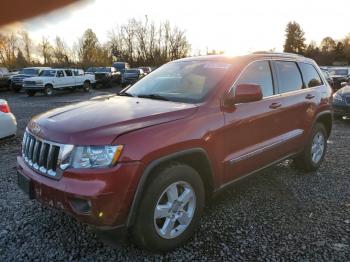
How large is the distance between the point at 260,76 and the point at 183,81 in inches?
37.1

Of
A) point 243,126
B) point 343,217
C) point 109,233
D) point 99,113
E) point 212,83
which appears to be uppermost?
point 212,83

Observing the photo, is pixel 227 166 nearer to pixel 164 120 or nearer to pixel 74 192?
pixel 164 120

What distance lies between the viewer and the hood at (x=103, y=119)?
2.71 meters

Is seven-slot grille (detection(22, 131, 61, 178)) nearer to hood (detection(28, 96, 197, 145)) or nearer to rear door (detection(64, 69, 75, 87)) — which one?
hood (detection(28, 96, 197, 145))

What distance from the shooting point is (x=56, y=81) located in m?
22.4

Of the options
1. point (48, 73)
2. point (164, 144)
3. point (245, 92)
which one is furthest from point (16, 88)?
point (164, 144)

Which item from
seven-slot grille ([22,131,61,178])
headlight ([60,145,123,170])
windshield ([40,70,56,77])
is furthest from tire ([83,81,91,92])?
headlight ([60,145,123,170])

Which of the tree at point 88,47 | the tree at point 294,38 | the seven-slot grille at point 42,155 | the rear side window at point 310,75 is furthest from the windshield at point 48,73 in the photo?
the tree at point 294,38

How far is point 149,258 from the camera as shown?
302 centimetres

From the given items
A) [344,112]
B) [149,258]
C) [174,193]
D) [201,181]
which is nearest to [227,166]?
[201,181]

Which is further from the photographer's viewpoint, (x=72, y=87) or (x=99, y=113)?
(x=72, y=87)

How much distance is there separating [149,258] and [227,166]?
117 cm

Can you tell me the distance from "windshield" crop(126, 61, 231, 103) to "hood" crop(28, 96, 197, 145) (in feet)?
0.90

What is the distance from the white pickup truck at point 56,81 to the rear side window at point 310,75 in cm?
1883
